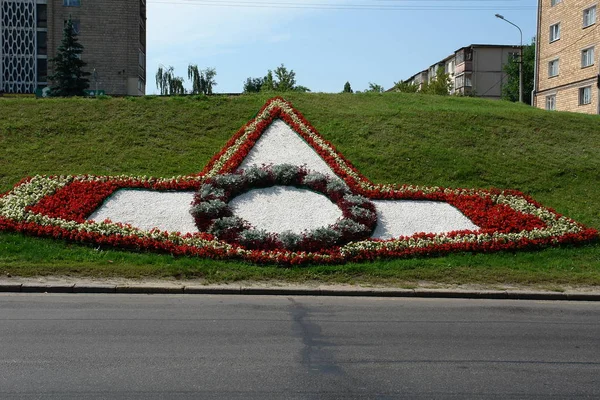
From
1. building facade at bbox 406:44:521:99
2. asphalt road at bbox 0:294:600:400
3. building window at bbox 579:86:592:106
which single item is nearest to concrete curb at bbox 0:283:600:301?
asphalt road at bbox 0:294:600:400

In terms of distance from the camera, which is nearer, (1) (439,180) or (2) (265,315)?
(2) (265,315)

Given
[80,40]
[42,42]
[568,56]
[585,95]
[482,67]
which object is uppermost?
[482,67]

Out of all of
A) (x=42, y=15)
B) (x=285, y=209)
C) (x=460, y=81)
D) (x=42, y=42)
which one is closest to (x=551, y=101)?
(x=285, y=209)

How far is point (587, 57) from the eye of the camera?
42000 millimetres

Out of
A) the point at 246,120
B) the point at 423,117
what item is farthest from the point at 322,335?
the point at 423,117

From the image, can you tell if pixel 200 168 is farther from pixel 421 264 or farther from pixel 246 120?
pixel 421 264

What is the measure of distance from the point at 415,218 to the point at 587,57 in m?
33.0

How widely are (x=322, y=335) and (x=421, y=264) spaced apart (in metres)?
5.15

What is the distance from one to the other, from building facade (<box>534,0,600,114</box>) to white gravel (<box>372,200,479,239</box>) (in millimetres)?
27921

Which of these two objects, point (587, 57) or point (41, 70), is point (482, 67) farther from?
point (41, 70)

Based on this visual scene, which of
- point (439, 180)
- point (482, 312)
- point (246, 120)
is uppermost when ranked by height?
point (246, 120)

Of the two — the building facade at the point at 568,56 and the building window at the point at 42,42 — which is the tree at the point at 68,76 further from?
the building facade at the point at 568,56

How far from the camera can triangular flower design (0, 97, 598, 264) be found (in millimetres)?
13078

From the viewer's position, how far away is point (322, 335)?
26.0 ft
